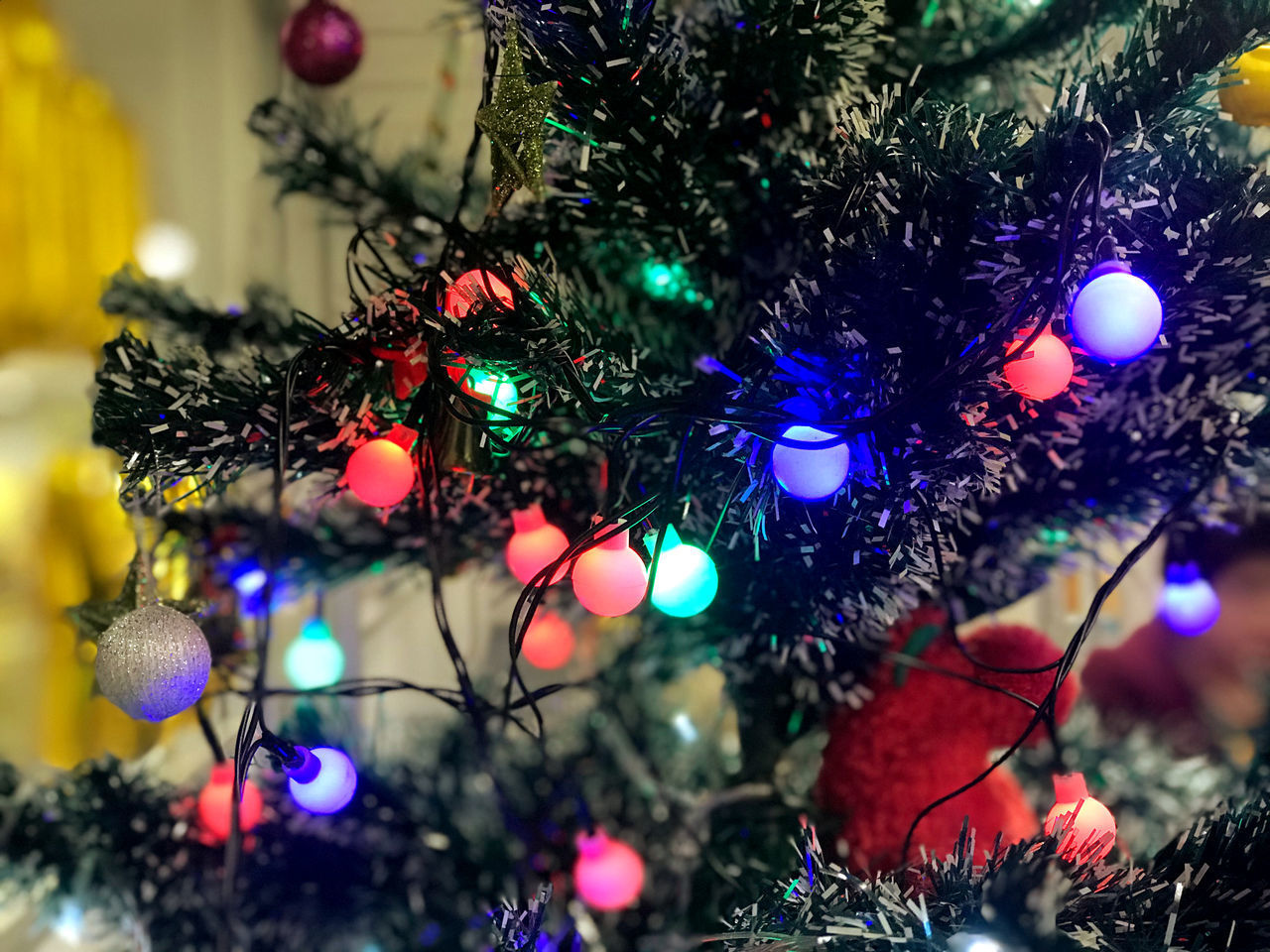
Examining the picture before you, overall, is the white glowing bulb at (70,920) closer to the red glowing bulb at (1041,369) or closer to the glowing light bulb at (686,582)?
the glowing light bulb at (686,582)

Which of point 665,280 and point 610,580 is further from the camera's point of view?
point 665,280

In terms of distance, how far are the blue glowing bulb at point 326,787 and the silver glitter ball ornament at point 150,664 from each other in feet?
0.18

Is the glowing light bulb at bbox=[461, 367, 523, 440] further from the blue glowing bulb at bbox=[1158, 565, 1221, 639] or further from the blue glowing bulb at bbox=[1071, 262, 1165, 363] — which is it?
the blue glowing bulb at bbox=[1158, 565, 1221, 639]

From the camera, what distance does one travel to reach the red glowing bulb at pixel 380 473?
359 mm

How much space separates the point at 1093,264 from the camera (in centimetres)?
31

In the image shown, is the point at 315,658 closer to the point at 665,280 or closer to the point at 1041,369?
the point at 665,280

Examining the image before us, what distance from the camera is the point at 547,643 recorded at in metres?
0.56

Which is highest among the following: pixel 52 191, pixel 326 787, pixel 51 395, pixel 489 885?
pixel 52 191

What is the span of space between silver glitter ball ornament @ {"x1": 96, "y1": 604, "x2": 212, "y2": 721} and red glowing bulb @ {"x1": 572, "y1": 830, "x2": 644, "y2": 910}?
31 cm

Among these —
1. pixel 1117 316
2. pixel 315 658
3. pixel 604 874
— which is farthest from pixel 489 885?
pixel 1117 316

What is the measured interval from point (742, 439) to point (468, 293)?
12cm

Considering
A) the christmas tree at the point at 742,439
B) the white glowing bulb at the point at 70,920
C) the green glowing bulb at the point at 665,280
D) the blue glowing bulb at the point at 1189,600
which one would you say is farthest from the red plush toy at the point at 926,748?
the white glowing bulb at the point at 70,920

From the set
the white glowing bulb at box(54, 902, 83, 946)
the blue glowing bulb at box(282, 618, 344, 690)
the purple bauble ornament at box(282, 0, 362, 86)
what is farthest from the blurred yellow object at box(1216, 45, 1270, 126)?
the white glowing bulb at box(54, 902, 83, 946)

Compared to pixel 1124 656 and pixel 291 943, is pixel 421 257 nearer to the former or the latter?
pixel 291 943
